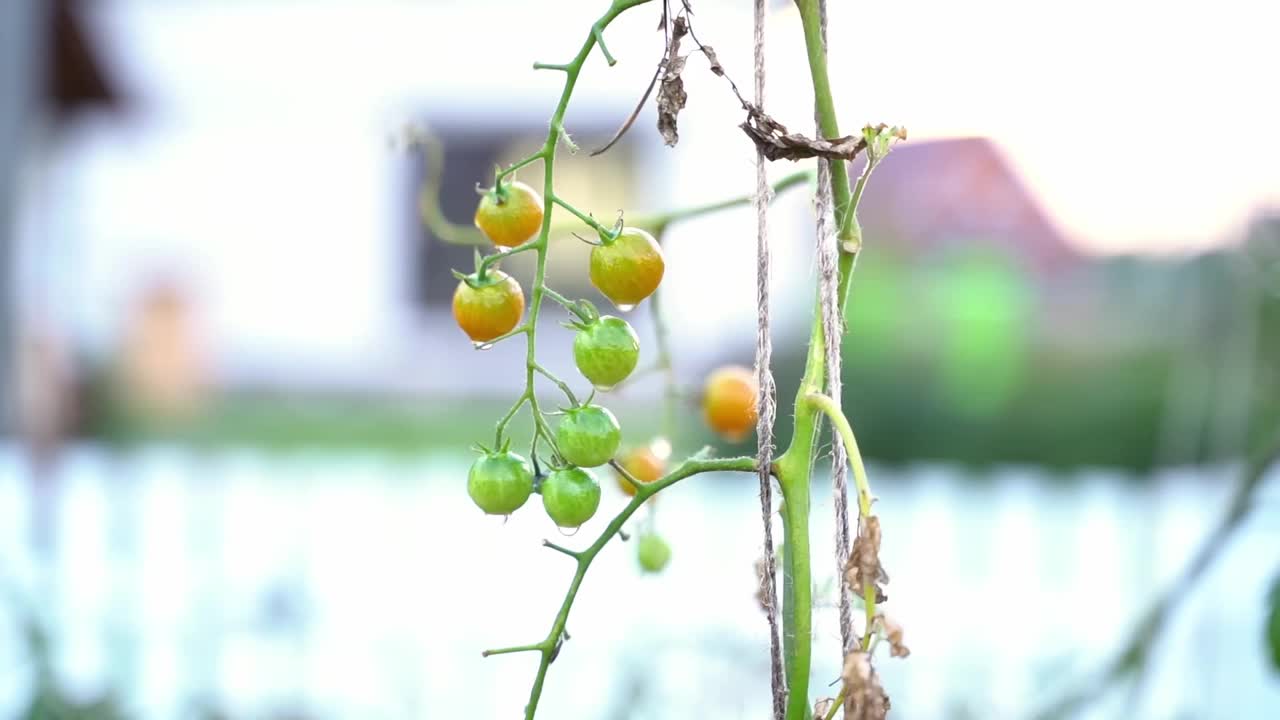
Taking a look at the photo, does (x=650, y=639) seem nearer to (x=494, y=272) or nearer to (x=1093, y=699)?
(x=1093, y=699)

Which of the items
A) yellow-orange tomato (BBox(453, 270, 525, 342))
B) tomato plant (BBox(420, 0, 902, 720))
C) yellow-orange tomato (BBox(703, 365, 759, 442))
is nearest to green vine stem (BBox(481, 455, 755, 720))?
tomato plant (BBox(420, 0, 902, 720))

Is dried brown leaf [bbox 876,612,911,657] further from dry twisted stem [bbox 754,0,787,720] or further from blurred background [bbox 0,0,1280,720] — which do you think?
blurred background [bbox 0,0,1280,720]

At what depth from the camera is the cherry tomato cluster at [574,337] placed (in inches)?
20.6

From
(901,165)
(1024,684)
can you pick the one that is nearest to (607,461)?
(1024,684)

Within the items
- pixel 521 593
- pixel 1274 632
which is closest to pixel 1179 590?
pixel 1274 632

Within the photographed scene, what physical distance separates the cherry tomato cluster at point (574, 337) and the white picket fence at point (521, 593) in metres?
0.84

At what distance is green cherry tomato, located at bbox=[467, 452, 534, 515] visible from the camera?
534 mm

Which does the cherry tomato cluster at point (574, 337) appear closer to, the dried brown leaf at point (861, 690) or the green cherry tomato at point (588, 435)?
the green cherry tomato at point (588, 435)

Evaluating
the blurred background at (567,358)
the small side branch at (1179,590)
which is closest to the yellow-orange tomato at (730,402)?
the blurred background at (567,358)

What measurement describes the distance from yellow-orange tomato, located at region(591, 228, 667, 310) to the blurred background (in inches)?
3.8

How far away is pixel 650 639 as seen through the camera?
216 centimetres

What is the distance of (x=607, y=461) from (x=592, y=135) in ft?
26.7

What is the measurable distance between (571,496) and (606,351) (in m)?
0.06

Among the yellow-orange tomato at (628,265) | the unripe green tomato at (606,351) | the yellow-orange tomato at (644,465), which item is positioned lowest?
the yellow-orange tomato at (644,465)
